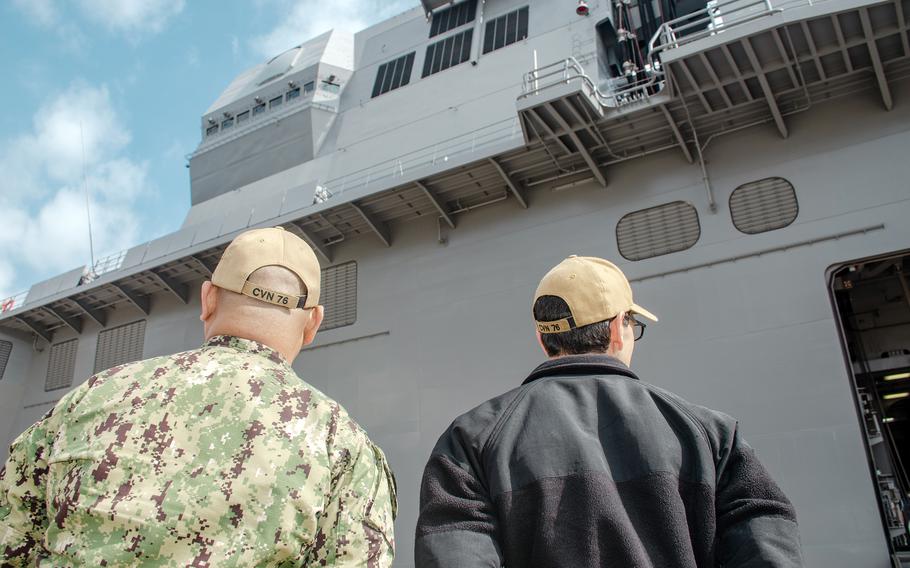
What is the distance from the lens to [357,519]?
1.59 meters

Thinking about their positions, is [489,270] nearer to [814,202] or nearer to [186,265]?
[814,202]

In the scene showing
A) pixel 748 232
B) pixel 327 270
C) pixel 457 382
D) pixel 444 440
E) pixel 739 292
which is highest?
pixel 327 270

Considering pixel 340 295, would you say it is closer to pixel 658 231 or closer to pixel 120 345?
pixel 658 231

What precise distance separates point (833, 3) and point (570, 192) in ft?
15.9

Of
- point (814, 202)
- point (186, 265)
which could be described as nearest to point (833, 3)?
point (814, 202)

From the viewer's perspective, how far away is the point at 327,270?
45.6 ft

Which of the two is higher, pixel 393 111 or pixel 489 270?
pixel 393 111

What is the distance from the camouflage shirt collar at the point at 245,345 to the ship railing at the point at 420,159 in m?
10.0

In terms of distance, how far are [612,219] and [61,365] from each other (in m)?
16.9

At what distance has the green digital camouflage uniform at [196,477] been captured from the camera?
141cm

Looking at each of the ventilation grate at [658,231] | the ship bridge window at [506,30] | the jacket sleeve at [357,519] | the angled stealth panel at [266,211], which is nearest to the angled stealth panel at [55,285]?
the angled stealth panel at [266,211]

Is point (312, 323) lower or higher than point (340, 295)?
lower

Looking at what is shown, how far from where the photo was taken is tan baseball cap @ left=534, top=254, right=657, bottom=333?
197 centimetres

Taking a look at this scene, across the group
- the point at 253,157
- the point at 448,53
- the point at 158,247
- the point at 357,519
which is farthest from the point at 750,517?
the point at 253,157
